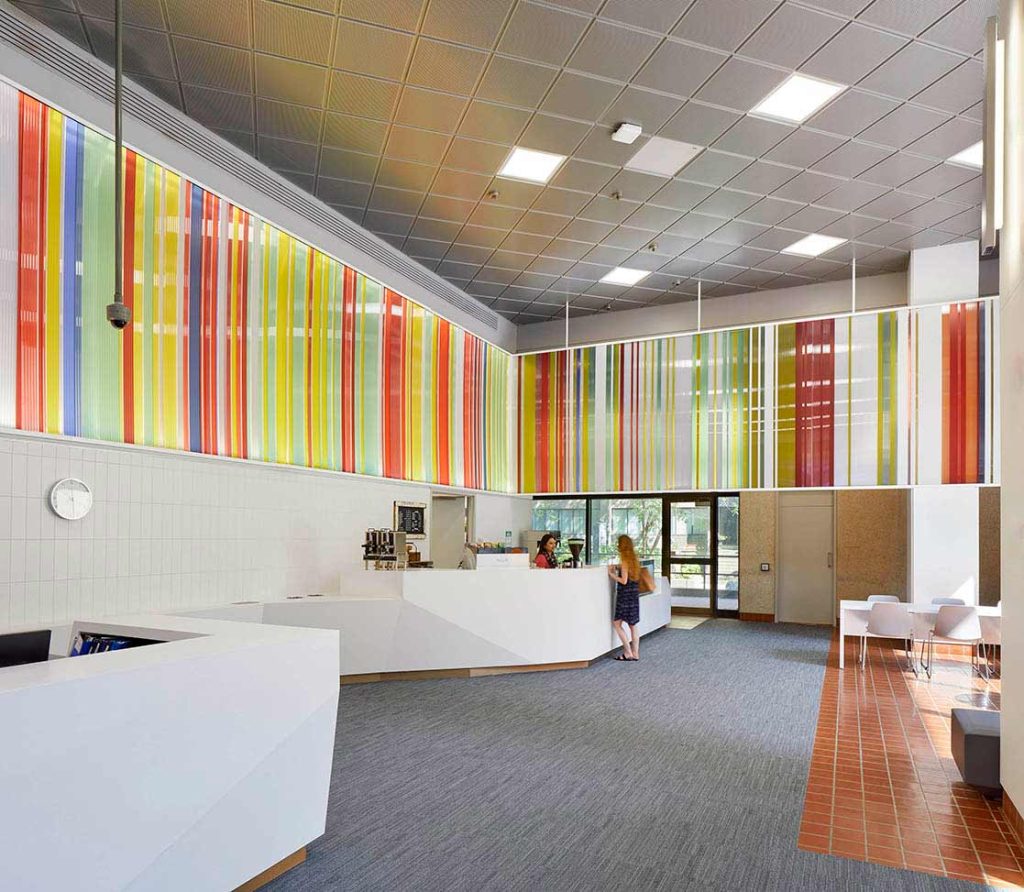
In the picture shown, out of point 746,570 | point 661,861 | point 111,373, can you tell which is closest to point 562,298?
point 746,570

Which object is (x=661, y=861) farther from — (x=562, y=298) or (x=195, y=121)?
(x=562, y=298)

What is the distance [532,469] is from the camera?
40.4ft

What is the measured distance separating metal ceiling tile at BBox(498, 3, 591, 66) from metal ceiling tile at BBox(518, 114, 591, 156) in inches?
31.6

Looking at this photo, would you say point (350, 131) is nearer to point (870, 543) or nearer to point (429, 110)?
point (429, 110)

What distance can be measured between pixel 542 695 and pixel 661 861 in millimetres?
3389

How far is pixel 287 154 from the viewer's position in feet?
23.1

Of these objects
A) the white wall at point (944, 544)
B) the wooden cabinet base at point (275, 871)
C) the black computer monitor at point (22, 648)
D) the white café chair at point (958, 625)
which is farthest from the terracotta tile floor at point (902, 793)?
the black computer monitor at point (22, 648)

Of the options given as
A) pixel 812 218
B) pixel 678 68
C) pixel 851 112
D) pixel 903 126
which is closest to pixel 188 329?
pixel 678 68

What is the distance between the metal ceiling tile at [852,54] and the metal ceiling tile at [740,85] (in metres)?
0.26

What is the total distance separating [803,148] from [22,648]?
690 centimetres

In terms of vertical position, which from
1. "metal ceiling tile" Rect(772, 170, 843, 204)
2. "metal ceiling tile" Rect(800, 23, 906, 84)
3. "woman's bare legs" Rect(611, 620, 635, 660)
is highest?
"metal ceiling tile" Rect(800, 23, 906, 84)

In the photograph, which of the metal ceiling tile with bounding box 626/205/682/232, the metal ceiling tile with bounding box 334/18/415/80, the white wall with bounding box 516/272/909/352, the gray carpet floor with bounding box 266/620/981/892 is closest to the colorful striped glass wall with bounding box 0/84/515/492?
the metal ceiling tile with bounding box 334/18/415/80

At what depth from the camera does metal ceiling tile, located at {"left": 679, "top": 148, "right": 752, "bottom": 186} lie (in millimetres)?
7191

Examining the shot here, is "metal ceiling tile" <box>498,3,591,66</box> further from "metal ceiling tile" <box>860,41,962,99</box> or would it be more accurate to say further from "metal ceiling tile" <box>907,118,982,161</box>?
"metal ceiling tile" <box>907,118,982,161</box>
